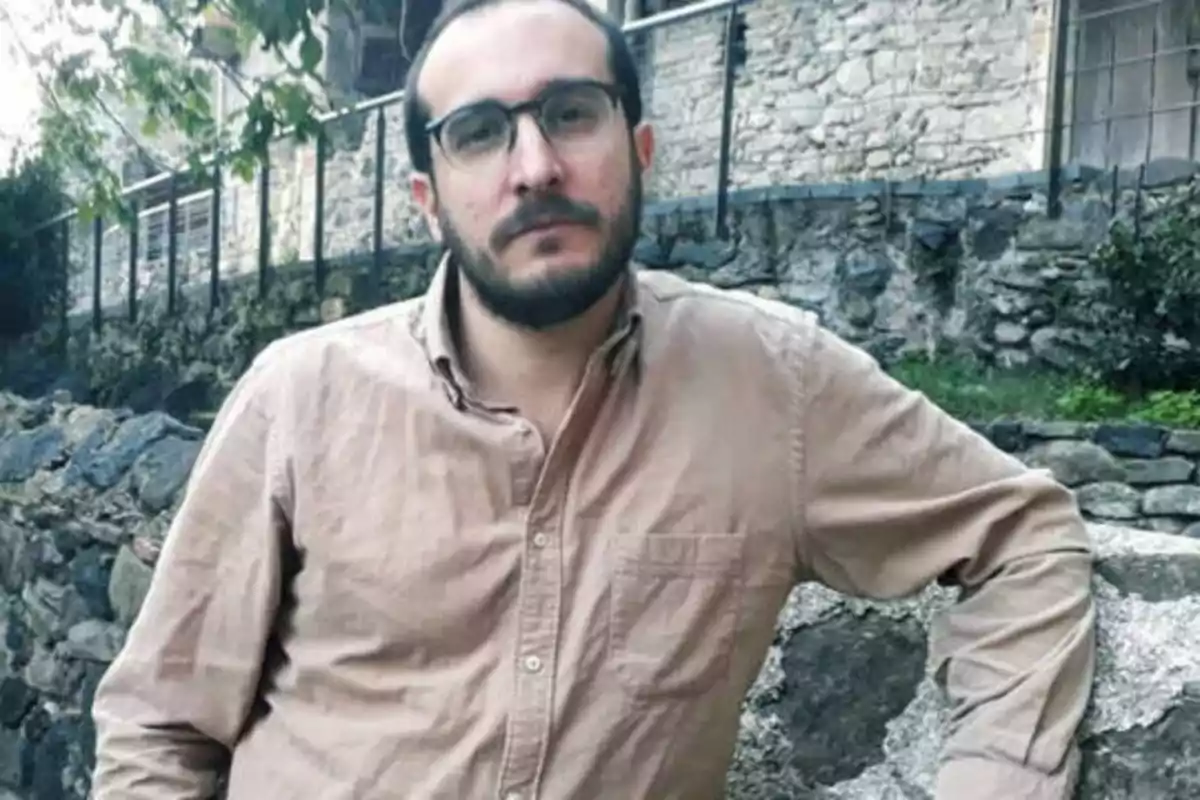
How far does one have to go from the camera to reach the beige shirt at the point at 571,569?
1.58 m

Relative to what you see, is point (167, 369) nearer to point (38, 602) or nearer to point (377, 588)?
point (38, 602)

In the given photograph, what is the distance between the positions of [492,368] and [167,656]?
0.48 meters

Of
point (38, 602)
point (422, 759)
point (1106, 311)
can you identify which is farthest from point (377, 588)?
point (1106, 311)

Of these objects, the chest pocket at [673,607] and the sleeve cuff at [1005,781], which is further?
the chest pocket at [673,607]

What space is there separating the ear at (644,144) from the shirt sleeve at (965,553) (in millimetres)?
297

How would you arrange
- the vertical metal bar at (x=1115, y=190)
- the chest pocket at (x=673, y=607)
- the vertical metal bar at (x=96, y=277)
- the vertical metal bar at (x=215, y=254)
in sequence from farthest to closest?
the vertical metal bar at (x=96, y=277)
the vertical metal bar at (x=215, y=254)
the vertical metal bar at (x=1115, y=190)
the chest pocket at (x=673, y=607)

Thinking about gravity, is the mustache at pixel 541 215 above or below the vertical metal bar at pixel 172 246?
below

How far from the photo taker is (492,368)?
1760 mm

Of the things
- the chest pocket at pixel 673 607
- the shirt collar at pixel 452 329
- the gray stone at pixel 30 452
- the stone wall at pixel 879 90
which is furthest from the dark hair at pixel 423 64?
the stone wall at pixel 879 90

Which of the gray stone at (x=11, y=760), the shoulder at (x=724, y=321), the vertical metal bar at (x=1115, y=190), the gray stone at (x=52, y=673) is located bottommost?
the gray stone at (x=11, y=760)

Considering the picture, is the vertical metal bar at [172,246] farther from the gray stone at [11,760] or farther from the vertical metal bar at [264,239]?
the gray stone at [11,760]

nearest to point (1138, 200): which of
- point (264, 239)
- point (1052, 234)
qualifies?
point (1052, 234)

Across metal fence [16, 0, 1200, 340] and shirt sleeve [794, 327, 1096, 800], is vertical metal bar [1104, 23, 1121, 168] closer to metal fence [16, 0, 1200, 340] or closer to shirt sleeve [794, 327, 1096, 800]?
metal fence [16, 0, 1200, 340]

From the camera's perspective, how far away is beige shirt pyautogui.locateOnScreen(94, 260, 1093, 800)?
1.58m
